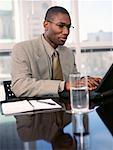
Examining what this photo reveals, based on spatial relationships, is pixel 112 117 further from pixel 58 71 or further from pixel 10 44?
pixel 10 44

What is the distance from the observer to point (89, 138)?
83cm

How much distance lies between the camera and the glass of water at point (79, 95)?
1188mm

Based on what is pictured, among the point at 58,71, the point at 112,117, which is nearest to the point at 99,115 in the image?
the point at 112,117

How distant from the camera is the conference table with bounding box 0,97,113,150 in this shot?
78 centimetres

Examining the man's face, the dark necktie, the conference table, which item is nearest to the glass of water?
the conference table

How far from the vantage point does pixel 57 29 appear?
194 centimetres

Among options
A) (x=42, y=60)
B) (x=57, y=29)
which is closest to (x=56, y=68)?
(x=42, y=60)

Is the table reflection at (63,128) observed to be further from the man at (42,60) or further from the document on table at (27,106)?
the man at (42,60)

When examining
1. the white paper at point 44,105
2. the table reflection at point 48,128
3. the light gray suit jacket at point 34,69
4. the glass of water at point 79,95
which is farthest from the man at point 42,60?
the table reflection at point 48,128

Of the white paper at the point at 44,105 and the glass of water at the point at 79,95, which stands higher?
the glass of water at the point at 79,95

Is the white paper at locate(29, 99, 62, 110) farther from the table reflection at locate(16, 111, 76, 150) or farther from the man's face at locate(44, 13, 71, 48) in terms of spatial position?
the man's face at locate(44, 13, 71, 48)

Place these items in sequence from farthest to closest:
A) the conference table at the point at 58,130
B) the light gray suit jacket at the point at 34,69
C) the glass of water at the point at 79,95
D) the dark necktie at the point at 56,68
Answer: the dark necktie at the point at 56,68 → the light gray suit jacket at the point at 34,69 → the glass of water at the point at 79,95 → the conference table at the point at 58,130

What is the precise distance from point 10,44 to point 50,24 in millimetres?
1277

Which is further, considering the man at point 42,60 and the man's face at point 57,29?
the man's face at point 57,29
